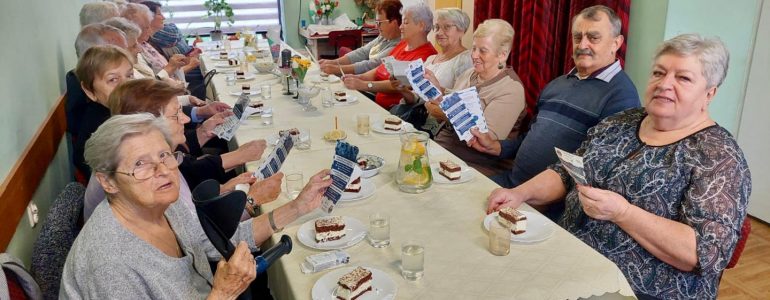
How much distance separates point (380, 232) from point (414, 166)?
16.7 inches

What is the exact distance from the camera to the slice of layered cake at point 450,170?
2.13 metres

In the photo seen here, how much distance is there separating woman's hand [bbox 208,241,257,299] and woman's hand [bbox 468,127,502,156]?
160 cm

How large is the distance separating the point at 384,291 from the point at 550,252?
524 mm

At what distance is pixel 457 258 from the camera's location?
157cm

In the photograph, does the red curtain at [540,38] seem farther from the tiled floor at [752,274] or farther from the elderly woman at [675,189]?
the elderly woman at [675,189]

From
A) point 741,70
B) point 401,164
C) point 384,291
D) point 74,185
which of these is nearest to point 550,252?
point 384,291

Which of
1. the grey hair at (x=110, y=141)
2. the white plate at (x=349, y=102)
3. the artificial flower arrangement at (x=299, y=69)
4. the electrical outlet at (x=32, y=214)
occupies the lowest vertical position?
the electrical outlet at (x=32, y=214)

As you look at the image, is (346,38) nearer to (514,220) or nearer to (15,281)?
(514,220)

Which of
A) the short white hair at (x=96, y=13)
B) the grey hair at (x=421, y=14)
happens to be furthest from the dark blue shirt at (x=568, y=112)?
the short white hair at (x=96, y=13)

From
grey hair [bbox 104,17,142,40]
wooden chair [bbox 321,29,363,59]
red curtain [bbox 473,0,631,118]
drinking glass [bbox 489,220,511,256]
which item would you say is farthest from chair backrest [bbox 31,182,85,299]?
wooden chair [bbox 321,29,363,59]

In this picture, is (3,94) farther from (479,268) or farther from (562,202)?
(562,202)

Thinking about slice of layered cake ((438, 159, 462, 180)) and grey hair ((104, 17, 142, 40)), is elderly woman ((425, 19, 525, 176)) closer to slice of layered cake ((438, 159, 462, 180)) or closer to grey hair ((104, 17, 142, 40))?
slice of layered cake ((438, 159, 462, 180))

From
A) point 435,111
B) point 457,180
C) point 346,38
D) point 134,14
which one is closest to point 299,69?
point 435,111

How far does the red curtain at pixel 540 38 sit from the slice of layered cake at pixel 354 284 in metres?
2.97
